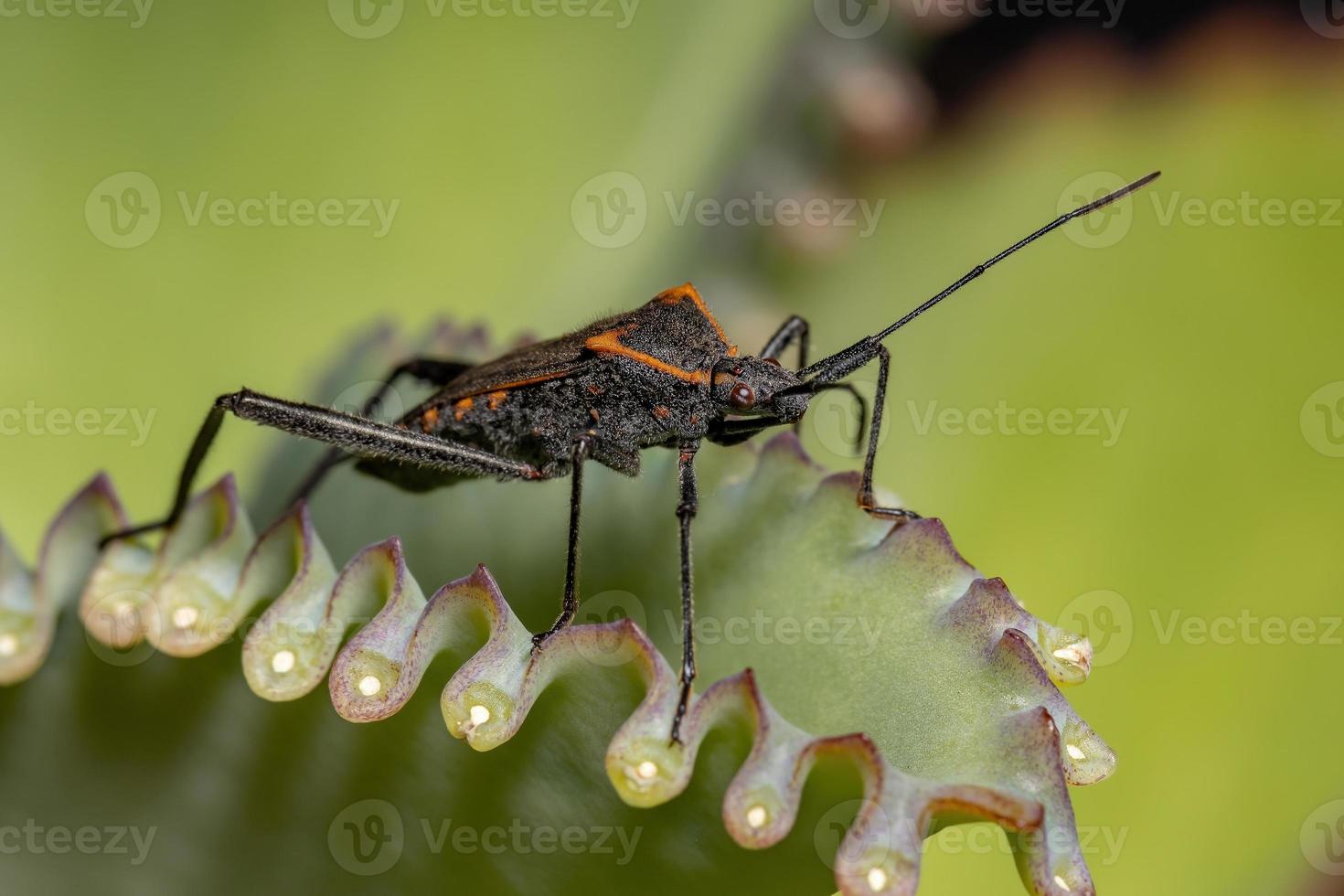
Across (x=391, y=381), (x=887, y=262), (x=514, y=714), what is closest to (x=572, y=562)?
(x=514, y=714)

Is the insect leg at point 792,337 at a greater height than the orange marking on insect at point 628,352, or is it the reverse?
the insect leg at point 792,337

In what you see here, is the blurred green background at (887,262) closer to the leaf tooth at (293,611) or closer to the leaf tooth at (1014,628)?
the leaf tooth at (293,611)

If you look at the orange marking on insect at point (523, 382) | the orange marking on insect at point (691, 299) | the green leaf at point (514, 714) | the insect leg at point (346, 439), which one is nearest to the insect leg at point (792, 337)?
the orange marking on insect at point (691, 299)

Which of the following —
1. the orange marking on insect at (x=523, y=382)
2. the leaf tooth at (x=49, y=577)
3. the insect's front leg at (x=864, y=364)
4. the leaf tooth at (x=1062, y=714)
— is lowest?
the leaf tooth at (x=49, y=577)

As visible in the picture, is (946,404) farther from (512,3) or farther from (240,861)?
(240,861)

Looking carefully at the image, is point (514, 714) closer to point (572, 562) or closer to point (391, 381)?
point (572, 562)

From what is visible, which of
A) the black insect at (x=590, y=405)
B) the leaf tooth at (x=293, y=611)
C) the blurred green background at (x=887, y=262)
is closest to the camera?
the leaf tooth at (x=293, y=611)

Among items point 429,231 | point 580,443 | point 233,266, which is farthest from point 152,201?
point 580,443
